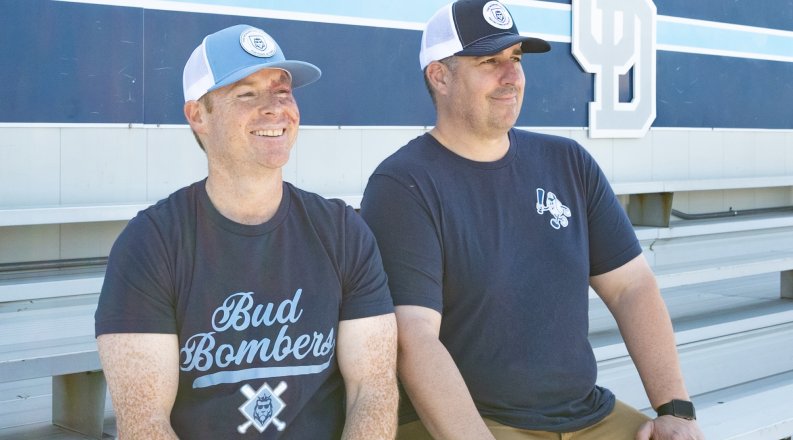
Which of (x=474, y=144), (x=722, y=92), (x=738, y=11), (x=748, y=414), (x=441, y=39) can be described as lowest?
(x=748, y=414)

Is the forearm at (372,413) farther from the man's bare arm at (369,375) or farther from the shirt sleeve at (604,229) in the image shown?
the shirt sleeve at (604,229)

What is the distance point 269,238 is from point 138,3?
1.50 meters

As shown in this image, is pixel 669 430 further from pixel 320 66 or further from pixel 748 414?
pixel 320 66

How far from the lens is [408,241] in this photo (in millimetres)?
1983

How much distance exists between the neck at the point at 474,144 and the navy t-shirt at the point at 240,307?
44cm

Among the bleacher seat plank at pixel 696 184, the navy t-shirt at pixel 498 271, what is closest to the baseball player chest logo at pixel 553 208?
the navy t-shirt at pixel 498 271

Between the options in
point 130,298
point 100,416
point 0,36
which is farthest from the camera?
point 0,36

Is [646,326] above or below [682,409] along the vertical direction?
above

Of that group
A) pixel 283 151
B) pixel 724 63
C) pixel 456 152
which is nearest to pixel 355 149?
pixel 456 152

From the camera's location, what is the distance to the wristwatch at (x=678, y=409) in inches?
82.0

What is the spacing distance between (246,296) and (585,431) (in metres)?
0.77

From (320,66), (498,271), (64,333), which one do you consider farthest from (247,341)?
(320,66)

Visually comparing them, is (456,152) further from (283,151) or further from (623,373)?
(623,373)

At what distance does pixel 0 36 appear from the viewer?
2.70 meters
